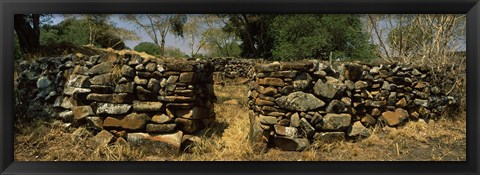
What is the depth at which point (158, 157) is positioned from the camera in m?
3.00

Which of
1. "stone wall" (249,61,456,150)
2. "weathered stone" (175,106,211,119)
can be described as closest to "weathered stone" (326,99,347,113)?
"stone wall" (249,61,456,150)

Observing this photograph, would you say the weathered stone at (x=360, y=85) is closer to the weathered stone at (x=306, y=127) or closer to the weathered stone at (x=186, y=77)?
the weathered stone at (x=306, y=127)

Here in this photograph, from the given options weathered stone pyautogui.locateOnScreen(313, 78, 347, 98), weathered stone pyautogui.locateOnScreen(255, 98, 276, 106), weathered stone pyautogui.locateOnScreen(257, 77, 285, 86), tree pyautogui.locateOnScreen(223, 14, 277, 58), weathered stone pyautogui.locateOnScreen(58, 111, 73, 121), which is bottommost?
weathered stone pyautogui.locateOnScreen(58, 111, 73, 121)

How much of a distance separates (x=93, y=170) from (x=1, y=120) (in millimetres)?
778

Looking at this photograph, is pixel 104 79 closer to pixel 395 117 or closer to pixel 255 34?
pixel 395 117

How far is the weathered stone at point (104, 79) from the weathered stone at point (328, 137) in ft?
7.81

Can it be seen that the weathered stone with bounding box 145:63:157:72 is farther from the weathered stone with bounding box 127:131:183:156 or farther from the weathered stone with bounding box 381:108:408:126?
the weathered stone with bounding box 381:108:408:126

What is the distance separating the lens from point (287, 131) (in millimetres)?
3156

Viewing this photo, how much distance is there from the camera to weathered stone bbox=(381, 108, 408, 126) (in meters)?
3.88

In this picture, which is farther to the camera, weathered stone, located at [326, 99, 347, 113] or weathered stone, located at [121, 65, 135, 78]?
weathered stone, located at [326, 99, 347, 113]

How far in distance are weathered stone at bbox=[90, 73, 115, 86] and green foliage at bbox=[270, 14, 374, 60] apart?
6.00 meters

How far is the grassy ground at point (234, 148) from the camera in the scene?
117 inches

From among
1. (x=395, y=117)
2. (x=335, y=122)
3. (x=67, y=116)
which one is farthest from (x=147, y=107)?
(x=395, y=117)
